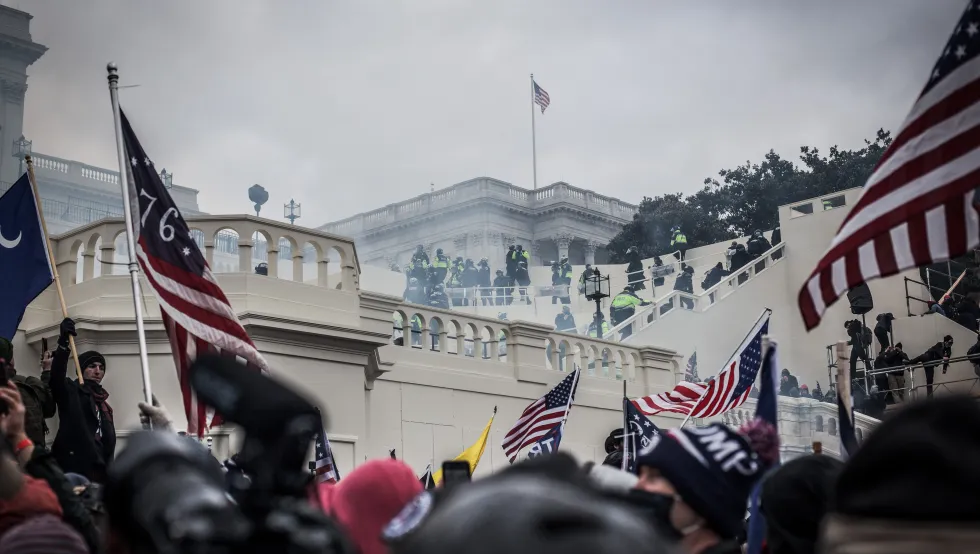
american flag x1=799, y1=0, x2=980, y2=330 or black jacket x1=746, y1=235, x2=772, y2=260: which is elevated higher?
black jacket x1=746, y1=235, x2=772, y2=260

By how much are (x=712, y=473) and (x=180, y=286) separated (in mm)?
5554

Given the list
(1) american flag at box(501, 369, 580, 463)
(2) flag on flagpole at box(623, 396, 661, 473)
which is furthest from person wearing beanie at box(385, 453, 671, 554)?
(1) american flag at box(501, 369, 580, 463)

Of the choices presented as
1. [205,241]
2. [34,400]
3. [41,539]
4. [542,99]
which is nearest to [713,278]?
[542,99]

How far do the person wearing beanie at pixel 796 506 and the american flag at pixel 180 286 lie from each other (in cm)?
492

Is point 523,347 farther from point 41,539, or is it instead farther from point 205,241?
point 41,539

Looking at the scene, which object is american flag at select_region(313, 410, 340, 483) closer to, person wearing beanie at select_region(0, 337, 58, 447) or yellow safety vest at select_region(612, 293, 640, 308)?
person wearing beanie at select_region(0, 337, 58, 447)

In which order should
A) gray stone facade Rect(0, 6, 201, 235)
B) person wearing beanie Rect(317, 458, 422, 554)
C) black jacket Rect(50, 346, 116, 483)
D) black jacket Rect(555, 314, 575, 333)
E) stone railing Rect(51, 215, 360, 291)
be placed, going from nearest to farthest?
person wearing beanie Rect(317, 458, 422, 554) → black jacket Rect(50, 346, 116, 483) → stone railing Rect(51, 215, 360, 291) → black jacket Rect(555, 314, 575, 333) → gray stone facade Rect(0, 6, 201, 235)

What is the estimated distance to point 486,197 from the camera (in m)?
69.6

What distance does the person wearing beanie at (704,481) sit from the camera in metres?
3.55

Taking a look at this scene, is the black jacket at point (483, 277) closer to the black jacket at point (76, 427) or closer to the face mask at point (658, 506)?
the black jacket at point (76, 427)

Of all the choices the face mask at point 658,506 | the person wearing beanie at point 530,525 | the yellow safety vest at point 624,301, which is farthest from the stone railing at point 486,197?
the person wearing beanie at point 530,525

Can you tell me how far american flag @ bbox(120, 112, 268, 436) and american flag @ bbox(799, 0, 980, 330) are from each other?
4078 millimetres

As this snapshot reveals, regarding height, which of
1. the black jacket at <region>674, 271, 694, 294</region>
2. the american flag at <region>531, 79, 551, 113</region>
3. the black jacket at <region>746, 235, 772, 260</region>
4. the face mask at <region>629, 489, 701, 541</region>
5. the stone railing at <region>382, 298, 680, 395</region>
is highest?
the american flag at <region>531, 79, 551, 113</region>

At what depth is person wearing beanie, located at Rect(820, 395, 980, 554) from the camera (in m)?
1.96
